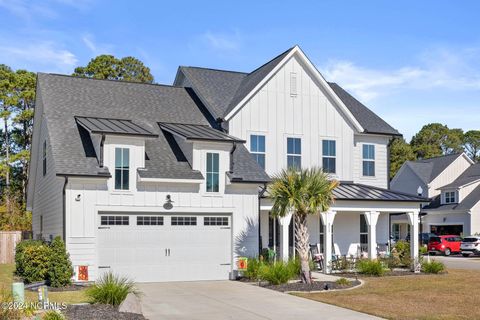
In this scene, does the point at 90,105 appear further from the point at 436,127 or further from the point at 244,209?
the point at 436,127

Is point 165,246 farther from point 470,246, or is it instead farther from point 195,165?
point 470,246

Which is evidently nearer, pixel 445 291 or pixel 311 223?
pixel 445 291

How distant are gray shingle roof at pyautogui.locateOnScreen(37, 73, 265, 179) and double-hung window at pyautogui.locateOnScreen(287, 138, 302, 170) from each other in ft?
12.0

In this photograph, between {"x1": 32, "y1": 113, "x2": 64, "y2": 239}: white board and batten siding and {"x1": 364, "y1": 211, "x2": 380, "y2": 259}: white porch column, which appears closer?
{"x1": 32, "y1": 113, "x2": 64, "y2": 239}: white board and batten siding

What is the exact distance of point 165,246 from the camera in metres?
23.3

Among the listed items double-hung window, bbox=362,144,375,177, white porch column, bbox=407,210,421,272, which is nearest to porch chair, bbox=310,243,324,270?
white porch column, bbox=407,210,421,272

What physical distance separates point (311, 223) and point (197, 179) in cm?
766

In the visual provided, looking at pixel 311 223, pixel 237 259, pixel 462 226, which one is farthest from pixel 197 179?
pixel 462 226

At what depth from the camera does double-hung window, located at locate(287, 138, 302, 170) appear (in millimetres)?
28609

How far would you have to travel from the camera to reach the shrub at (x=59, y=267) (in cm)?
2033

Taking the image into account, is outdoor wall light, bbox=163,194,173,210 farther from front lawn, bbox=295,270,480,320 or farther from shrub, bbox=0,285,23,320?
shrub, bbox=0,285,23,320

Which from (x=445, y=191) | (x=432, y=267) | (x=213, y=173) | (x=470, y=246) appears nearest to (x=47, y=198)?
(x=213, y=173)

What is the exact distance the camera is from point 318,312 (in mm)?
15656

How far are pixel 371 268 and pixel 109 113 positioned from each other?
42.3 feet
